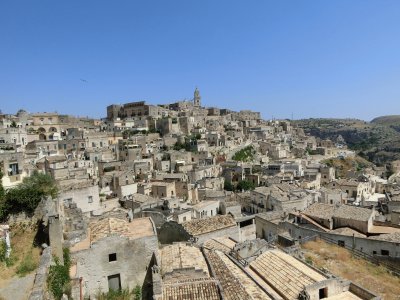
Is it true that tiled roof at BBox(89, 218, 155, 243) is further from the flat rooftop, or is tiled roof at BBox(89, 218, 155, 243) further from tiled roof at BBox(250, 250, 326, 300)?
tiled roof at BBox(250, 250, 326, 300)

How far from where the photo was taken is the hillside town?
13188mm

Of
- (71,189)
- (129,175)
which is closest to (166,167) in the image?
(129,175)

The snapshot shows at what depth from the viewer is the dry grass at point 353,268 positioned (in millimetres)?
16219

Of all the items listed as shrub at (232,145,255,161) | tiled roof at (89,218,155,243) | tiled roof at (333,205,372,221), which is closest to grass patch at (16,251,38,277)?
tiled roof at (89,218,155,243)

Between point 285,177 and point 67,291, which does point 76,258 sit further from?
point 285,177

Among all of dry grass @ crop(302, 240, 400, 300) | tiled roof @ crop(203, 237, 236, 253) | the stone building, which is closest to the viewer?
the stone building

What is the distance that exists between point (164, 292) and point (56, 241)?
4.90 metres

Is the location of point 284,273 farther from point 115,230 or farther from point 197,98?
point 197,98

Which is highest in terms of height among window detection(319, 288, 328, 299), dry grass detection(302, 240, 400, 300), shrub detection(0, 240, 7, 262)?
shrub detection(0, 240, 7, 262)

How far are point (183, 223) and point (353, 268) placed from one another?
10.3 m

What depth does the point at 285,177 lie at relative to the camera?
1874 inches

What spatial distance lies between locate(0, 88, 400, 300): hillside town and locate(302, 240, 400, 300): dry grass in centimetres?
70

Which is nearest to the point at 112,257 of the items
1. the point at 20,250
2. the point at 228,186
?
the point at 20,250

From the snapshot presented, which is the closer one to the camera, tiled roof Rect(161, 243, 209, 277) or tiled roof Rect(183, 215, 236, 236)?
tiled roof Rect(161, 243, 209, 277)
